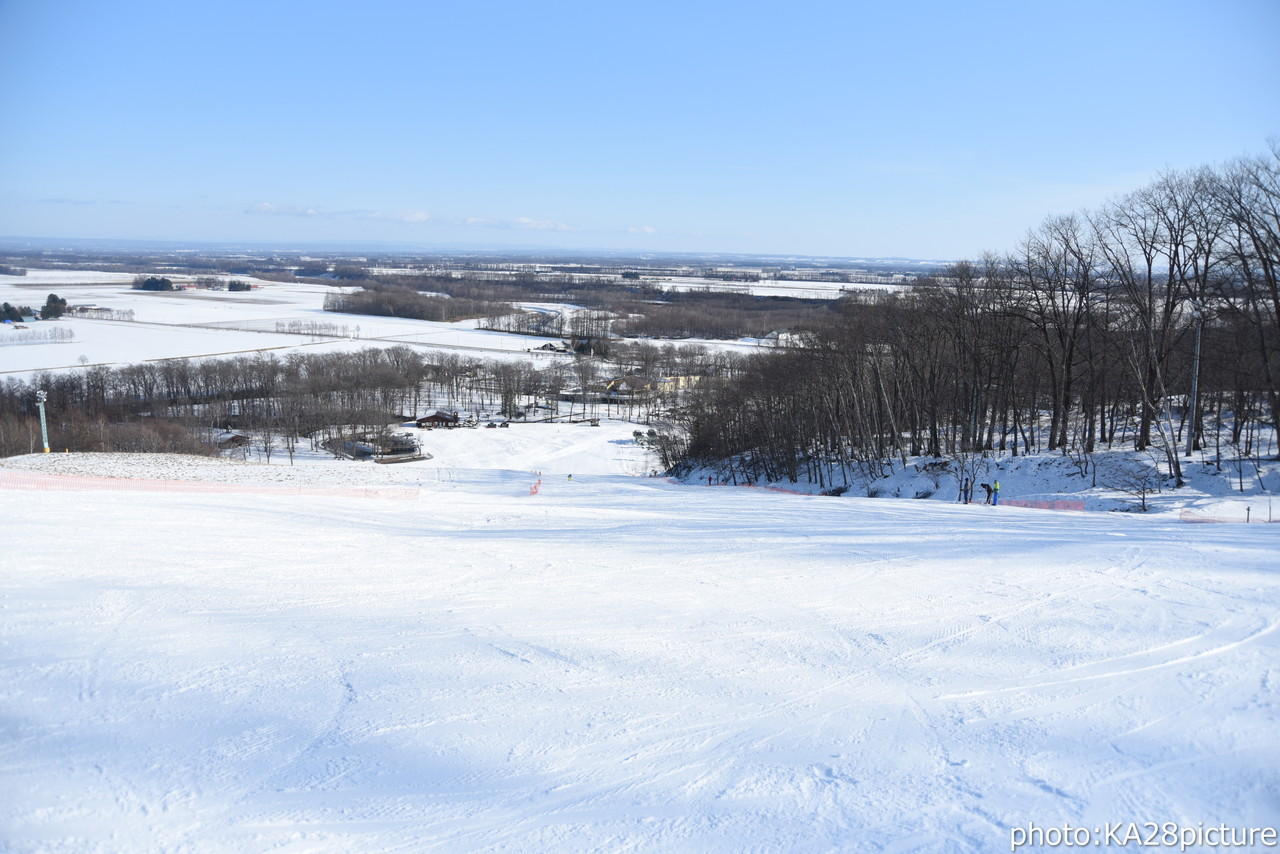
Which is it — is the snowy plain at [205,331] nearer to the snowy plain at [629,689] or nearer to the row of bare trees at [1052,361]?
the row of bare trees at [1052,361]

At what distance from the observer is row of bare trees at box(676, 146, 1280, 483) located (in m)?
24.7

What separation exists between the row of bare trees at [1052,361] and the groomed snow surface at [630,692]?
1397 cm

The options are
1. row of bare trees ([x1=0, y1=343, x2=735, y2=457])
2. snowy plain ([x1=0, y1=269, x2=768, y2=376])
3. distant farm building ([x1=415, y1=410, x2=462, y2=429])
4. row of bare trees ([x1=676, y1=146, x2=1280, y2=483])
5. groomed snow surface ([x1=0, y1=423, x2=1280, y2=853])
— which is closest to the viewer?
groomed snow surface ([x1=0, y1=423, x2=1280, y2=853])

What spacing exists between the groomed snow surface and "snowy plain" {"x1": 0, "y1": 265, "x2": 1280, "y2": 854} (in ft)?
0.11

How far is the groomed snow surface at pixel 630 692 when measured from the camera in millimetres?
5477

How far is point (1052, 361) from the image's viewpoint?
28.9 meters

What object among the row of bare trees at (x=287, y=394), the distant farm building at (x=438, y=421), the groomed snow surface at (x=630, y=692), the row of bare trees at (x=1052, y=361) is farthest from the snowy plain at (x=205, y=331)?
the groomed snow surface at (x=630, y=692)

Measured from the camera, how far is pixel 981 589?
→ 10.9 meters

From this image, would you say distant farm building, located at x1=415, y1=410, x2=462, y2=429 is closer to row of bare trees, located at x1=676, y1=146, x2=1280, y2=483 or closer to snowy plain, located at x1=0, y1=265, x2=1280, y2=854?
row of bare trees, located at x1=676, y1=146, x2=1280, y2=483

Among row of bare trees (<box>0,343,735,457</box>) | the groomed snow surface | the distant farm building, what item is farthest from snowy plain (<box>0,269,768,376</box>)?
the groomed snow surface

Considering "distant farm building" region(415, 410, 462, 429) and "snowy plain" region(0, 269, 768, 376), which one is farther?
"snowy plain" region(0, 269, 768, 376)

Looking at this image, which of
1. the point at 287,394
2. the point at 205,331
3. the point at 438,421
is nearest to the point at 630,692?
the point at 438,421

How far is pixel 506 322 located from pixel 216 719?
122634 mm

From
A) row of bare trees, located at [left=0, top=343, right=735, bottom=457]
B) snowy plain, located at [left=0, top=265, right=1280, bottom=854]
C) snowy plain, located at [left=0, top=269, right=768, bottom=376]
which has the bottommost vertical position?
row of bare trees, located at [left=0, top=343, right=735, bottom=457]
